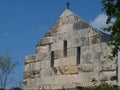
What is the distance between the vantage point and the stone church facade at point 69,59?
23.3 m

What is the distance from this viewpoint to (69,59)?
2484 centimetres

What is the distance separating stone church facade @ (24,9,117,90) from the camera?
23.3 meters

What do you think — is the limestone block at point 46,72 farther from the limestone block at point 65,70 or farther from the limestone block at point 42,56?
the limestone block at point 42,56

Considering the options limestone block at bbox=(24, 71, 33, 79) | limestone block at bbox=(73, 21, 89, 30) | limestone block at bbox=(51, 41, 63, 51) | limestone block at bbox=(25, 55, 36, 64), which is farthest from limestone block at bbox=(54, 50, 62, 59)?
limestone block at bbox=(24, 71, 33, 79)

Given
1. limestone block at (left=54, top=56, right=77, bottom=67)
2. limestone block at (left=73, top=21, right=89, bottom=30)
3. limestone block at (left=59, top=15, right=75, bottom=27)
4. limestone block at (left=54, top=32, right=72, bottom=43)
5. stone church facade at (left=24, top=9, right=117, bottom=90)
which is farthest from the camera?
limestone block at (left=54, top=32, right=72, bottom=43)

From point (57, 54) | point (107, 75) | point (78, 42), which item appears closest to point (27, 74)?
point (57, 54)

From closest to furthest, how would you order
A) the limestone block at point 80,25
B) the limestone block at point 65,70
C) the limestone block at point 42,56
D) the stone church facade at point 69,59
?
the stone church facade at point 69,59 → the limestone block at point 80,25 → the limestone block at point 65,70 → the limestone block at point 42,56

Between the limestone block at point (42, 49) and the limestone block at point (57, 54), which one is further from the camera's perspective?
the limestone block at point (42, 49)

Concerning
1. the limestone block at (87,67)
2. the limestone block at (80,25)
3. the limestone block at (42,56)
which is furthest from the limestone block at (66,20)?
the limestone block at (87,67)

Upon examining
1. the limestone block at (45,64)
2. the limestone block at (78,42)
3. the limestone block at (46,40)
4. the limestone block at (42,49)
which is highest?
the limestone block at (46,40)

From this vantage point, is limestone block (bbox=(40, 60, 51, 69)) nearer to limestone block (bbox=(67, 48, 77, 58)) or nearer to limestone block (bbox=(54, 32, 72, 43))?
limestone block (bbox=(54, 32, 72, 43))

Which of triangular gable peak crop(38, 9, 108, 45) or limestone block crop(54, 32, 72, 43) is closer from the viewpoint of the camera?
triangular gable peak crop(38, 9, 108, 45)

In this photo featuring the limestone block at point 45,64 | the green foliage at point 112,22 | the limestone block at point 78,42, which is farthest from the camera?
the limestone block at point 45,64

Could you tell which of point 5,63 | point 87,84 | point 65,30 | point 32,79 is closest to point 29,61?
point 32,79
